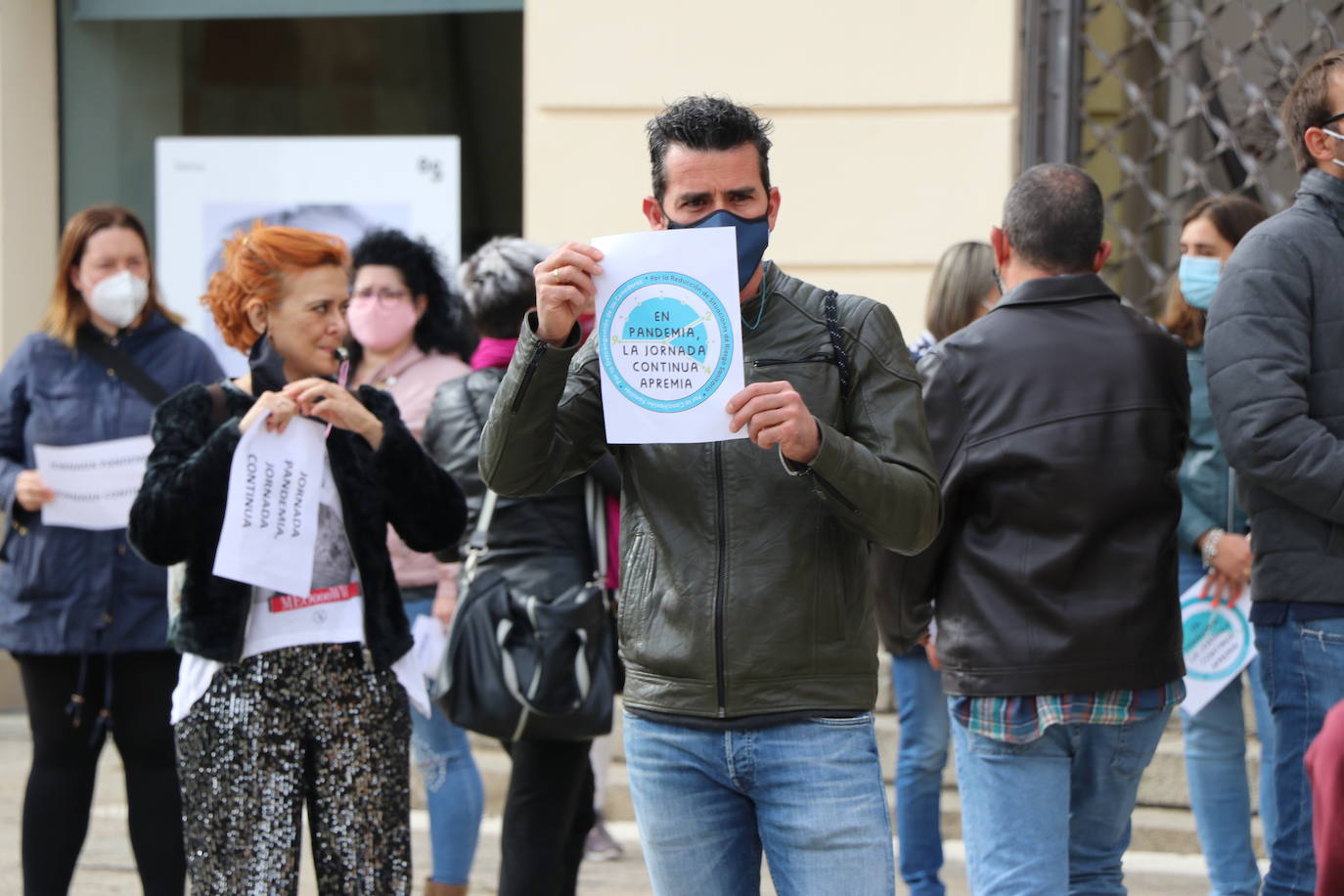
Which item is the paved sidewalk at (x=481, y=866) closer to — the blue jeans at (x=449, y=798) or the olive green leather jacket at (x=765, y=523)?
the blue jeans at (x=449, y=798)

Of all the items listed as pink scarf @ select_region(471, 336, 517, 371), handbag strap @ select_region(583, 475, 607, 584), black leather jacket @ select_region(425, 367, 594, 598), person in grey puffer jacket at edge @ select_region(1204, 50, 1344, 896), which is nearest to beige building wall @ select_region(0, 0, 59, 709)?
pink scarf @ select_region(471, 336, 517, 371)

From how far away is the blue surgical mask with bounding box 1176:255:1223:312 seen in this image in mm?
4754

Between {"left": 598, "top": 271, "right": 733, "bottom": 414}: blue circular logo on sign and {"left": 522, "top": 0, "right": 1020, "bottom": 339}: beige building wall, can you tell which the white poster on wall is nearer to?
{"left": 522, "top": 0, "right": 1020, "bottom": 339}: beige building wall

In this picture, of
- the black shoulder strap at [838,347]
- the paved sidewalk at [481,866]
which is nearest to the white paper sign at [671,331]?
the black shoulder strap at [838,347]

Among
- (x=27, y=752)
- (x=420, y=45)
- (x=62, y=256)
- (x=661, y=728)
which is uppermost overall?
(x=420, y=45)

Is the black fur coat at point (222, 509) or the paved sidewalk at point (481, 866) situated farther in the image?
the paved sidewalk at point (481, 866)

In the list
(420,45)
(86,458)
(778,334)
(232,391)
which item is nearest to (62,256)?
(86,458)

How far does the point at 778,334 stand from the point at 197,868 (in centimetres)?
175

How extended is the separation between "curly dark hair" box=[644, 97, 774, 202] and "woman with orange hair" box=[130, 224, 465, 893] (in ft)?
3.63

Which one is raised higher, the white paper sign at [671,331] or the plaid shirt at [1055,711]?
the white paper sign at [671,331]

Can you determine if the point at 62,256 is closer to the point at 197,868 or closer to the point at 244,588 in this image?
A: the point at 244,588

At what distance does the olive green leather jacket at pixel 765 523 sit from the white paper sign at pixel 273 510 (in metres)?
0.84

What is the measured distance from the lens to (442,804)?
489 centimetres

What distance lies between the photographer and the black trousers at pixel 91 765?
4.54 metres
